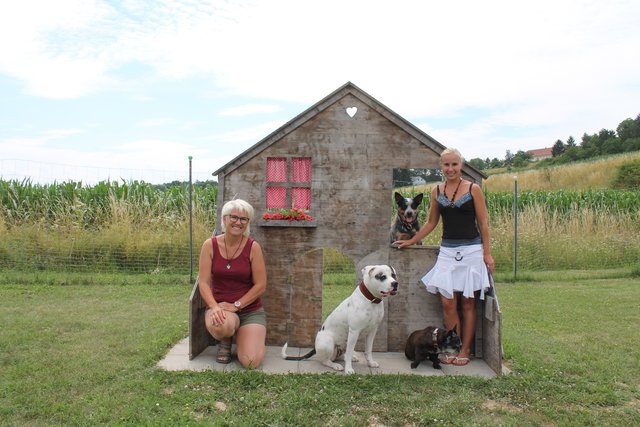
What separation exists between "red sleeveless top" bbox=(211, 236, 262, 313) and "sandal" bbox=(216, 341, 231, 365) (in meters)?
0.40

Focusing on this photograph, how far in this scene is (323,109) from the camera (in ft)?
19.9

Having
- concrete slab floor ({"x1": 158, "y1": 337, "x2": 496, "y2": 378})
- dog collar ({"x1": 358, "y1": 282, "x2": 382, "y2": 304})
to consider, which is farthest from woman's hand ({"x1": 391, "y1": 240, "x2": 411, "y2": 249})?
concrete slab floor ({"x1": 158, "y1": 337, "x2": 496, "y2": 378})

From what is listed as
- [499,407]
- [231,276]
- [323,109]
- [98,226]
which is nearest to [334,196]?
[323,109]

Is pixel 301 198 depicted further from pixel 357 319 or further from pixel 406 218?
pixel 357 319

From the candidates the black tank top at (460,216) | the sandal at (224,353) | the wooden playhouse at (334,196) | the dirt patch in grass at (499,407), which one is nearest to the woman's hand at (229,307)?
the sandal at (224,353)

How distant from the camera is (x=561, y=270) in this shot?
43.0 feet

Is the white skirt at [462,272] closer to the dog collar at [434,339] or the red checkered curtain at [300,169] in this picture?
the dog collar at [434,339]

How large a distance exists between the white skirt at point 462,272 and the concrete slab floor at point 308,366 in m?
0.76

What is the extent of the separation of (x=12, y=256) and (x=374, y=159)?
942 cm

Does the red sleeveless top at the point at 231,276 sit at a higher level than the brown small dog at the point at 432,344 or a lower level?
higher

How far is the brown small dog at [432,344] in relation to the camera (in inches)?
210

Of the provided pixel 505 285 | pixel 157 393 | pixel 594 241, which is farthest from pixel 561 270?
pixel 157 393

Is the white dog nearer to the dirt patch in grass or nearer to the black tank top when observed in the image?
the black tank top

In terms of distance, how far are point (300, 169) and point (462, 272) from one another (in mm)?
2147
